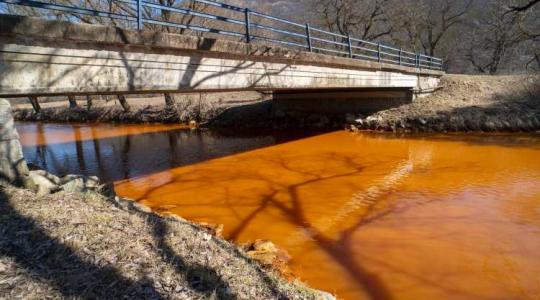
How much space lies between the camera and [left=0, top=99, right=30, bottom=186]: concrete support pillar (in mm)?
5246

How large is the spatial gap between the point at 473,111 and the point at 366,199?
11.6m

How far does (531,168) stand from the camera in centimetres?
1097

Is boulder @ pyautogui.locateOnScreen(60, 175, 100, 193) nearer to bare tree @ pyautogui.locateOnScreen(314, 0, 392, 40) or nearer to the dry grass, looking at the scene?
the dry grass

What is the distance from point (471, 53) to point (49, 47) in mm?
37126

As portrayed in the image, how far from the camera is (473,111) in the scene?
17500mm

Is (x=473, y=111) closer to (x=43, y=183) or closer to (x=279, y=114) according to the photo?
(x=279, y=114)

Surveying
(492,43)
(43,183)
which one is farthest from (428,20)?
(43,183)

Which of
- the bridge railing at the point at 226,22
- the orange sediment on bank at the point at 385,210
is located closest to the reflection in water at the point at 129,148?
the orange sediment on bank at the point at 385,210

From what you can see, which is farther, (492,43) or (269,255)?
(492,43)

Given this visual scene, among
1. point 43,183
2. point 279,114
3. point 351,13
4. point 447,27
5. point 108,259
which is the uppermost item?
point 351,13

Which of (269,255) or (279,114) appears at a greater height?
(279,114)

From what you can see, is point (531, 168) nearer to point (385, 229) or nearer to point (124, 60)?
point (385, 229)

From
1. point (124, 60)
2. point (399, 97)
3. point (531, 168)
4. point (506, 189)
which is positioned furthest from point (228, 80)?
point (399, 97)

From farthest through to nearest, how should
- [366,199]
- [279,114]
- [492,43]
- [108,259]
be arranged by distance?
[492,43], [279,114], [366,199], [108,259]
